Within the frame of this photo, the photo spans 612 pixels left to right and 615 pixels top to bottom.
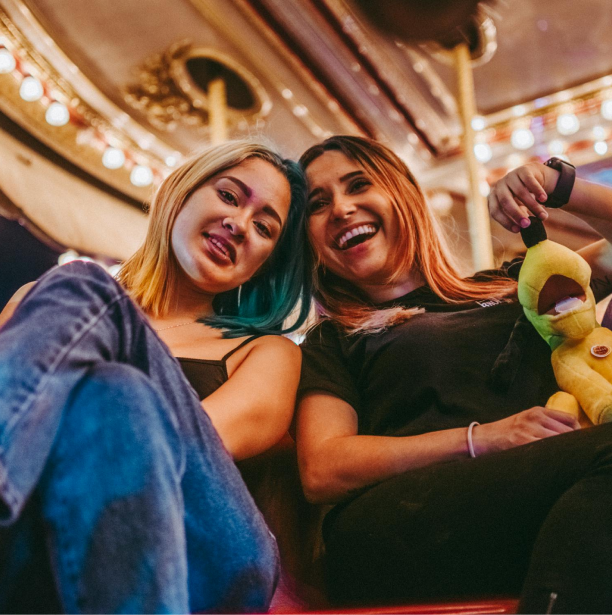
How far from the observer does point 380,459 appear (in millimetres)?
797

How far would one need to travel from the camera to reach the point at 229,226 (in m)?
1.11

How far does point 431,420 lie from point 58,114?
3115 mm

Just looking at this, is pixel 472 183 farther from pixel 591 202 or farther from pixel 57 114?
pixel 57 114

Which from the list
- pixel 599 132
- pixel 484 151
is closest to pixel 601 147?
pixel 599 132

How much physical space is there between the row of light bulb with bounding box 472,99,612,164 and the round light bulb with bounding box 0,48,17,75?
2.55 m

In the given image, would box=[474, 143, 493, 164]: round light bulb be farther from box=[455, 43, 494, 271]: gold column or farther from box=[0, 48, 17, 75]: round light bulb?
box=[0, 48, 17, 75]: round light bulb

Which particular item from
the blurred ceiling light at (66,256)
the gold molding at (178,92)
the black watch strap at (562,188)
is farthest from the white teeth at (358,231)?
the blurred ceiling light at (66,256)

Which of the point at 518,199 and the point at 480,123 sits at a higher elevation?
the point at 518,199

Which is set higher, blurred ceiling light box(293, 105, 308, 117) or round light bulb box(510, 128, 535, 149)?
blurred ceiling light box(293, 105, 308, 117)

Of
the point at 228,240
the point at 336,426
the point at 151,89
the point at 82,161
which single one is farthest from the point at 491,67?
the point at 336,426

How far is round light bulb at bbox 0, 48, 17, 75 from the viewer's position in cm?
301

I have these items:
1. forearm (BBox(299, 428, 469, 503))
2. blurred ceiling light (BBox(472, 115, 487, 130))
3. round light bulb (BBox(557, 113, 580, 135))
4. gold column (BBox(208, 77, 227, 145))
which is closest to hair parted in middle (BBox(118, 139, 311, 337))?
forearm (BBox(299, 428, 469, 503))

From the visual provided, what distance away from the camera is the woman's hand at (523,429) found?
28.1 inches

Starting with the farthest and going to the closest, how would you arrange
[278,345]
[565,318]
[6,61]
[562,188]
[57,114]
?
[57,114] → [6,61] → [278,345] → [562,188] → [565,318]
